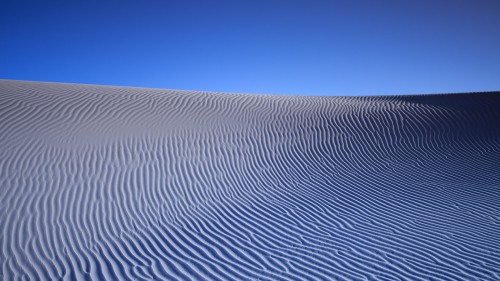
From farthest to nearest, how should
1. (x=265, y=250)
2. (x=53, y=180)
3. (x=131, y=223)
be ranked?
1. (x=53, y=180)
2. (x=131, y=223)
3. (x=265, y=250)

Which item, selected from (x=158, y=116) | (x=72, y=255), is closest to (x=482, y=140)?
(x=158, y=116)

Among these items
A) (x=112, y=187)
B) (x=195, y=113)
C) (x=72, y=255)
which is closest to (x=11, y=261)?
(x=72, y=255)

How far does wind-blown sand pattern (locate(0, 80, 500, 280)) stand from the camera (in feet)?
15.2

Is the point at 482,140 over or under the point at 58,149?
over

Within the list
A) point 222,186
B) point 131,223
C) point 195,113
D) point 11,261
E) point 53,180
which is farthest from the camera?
point 195,113

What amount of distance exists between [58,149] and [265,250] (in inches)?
230

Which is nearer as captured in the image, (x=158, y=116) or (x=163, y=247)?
(x=163, y=247)

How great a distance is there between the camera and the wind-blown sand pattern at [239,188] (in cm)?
464

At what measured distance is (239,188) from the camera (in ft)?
25.3

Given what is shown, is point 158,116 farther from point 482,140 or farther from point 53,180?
point 482,140

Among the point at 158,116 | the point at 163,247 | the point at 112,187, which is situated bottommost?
the point at 163,247

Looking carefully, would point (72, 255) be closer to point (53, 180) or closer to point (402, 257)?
point (53, 180)

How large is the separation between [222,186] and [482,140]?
864 cm

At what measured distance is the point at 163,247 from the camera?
5.15 metres
